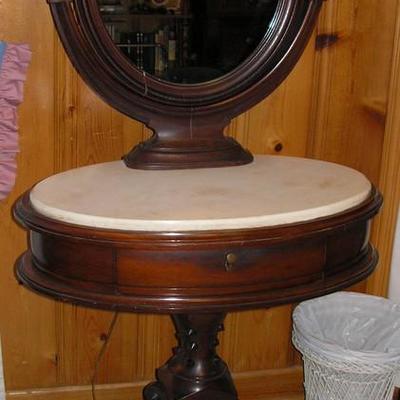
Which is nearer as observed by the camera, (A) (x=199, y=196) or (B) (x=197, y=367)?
(A) (x=199, y=196)

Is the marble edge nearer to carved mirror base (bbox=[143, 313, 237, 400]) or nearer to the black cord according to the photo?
carved mirror base (bbox=[143, 313, 237, 400])

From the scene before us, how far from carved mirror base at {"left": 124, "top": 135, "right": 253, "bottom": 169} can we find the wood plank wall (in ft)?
0.68

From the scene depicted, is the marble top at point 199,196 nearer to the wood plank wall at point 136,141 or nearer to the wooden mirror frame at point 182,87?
the wooden mirror frame at point 182,87

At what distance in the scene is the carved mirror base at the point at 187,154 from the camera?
60.9 inches

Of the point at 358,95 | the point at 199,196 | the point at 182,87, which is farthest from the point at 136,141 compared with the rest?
the point at 358,95

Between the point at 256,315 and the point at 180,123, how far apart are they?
67 centimetres

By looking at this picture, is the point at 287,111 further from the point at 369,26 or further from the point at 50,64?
the point at 50,64

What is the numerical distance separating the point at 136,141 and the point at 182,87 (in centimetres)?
24

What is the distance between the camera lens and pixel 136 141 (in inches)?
69.7

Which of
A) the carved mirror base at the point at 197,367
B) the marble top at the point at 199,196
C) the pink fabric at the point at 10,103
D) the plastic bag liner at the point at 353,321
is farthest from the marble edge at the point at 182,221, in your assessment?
the plastic bag liner at the point at 353,321

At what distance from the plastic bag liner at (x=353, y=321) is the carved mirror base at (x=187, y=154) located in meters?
0.49

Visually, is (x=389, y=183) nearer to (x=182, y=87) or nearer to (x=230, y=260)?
(x=182, y=87)

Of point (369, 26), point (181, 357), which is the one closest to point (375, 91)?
point (369, 26)

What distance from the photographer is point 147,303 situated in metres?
1.19
